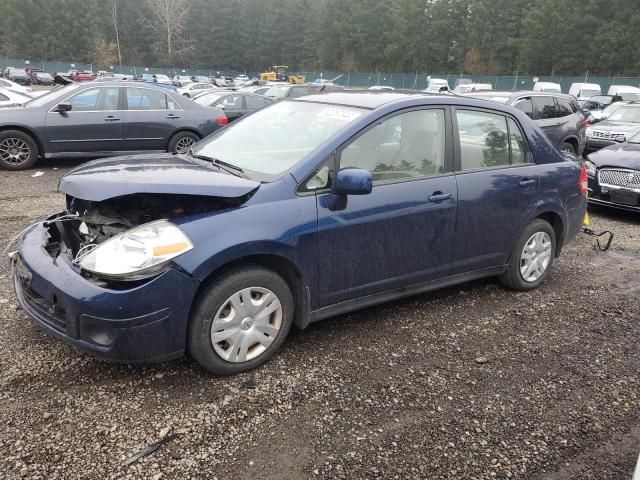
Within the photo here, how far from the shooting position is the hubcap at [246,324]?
2992 millimetres

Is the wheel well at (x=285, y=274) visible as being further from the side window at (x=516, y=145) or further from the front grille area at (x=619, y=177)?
the front grille area at (x=619, y=177)

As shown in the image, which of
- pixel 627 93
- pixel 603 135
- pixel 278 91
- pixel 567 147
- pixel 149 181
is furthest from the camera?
pixel 627 93

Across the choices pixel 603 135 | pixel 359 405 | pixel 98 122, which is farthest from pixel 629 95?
pixel 359 405

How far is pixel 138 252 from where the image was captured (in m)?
Answer: 2.77

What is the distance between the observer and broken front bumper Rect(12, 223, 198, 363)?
2.69 m

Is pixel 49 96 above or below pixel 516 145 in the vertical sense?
above

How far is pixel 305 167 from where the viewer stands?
3.26 m

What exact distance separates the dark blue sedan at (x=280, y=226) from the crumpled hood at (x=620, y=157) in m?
4.13

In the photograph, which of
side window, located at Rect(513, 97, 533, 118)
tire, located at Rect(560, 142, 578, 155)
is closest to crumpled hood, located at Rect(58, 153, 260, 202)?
side window, located at Rect(513, 97, 533, 118)

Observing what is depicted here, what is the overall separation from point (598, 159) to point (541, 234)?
4.50 m

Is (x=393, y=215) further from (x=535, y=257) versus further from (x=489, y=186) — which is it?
(x=535, y=257)

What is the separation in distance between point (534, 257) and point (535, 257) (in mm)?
15

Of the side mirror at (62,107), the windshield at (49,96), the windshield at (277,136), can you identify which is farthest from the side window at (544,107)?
the windshield at (49,96)

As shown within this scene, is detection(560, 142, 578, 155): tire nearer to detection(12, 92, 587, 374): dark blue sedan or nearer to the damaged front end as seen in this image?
detection(12, 92, 587, 374): dark blue sedan
